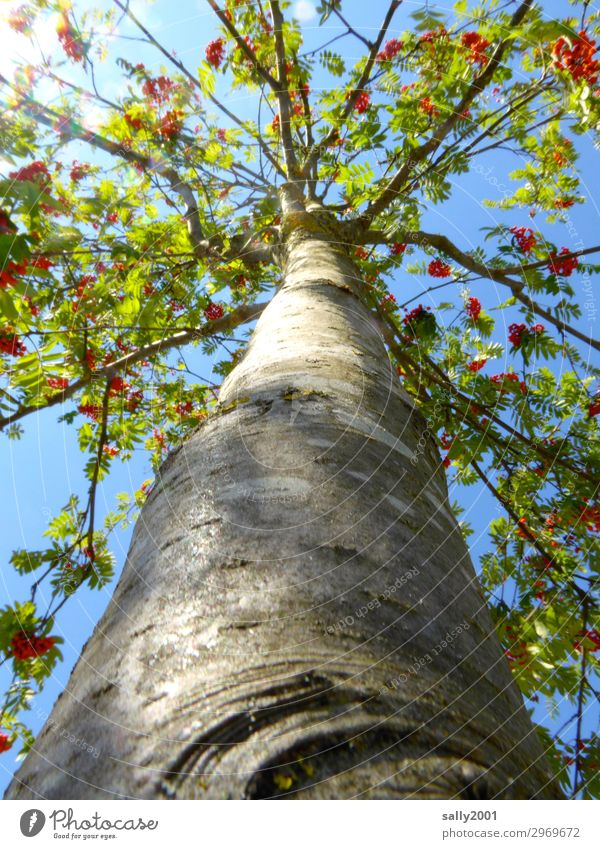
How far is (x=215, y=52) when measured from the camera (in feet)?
13.4

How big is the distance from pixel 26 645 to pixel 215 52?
466cm

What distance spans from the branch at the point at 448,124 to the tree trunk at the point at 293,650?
2.95m

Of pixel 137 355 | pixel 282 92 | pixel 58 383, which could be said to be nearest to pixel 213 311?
pixel 137 355

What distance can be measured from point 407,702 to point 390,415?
33.2 inches

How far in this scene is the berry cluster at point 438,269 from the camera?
4367mm

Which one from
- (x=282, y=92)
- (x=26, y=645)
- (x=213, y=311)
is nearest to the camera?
(x=26, y=645)

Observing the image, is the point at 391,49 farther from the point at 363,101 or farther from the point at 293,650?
the point at 293,650

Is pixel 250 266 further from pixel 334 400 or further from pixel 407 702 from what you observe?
pixel 407 702

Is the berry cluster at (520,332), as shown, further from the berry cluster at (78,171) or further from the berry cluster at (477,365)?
the berry cluster at (78,171)

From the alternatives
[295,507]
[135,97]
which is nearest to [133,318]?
[135,97]
